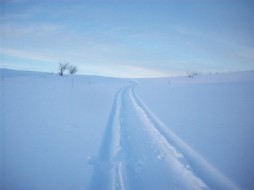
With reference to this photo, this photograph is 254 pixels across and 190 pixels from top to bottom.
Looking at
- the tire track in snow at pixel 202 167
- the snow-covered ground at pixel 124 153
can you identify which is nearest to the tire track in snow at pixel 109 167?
the snow-covered ground at pixel 124 153

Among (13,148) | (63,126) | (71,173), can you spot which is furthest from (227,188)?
(63,126)

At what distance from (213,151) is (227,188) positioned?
1.66m

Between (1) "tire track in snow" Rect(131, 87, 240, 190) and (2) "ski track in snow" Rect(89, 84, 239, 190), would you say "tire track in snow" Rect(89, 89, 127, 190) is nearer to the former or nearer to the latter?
(2) "ski track in snow" Rect(89, 84, 239, 190)

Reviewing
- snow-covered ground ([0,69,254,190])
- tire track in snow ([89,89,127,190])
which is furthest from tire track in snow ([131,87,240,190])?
tire track in snow ([89,89,127,190])

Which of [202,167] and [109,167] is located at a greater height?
[202,167]

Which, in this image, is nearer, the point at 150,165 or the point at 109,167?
the point at 109,167

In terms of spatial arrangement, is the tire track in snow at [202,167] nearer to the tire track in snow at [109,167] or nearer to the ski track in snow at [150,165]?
the ski track in snow at [150,165]

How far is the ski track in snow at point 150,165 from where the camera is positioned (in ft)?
13.3

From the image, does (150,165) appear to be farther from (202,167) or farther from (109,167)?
(202,167)

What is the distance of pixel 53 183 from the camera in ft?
12.9

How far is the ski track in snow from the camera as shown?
13.3 ft

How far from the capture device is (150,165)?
15.8 ft

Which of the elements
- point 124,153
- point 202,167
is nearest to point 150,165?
point 124,153

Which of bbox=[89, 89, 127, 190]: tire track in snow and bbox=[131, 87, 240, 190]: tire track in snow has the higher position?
bbox=[131, 87, 240, 190]: tire track in snow
